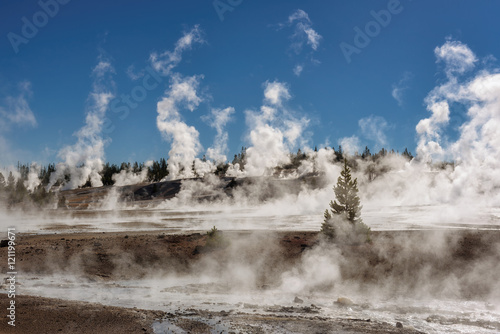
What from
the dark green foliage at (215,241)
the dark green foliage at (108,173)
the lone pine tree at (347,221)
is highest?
the dark green foliage at (108,173)

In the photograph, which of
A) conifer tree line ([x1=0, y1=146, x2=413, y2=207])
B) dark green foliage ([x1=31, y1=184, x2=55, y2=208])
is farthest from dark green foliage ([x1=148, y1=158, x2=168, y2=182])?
dark green foliage ([x1=31, y1=184, x2=55, y2=208])

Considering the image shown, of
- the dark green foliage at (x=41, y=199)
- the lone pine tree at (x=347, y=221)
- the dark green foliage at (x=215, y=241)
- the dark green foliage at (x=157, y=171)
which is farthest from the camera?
the dark green foliage at (x=157, y=171)

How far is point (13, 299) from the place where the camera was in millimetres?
16797

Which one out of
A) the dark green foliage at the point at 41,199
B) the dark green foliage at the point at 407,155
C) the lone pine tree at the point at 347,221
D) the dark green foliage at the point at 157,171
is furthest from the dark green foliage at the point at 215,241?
the dark green foliage at the point at 407,155

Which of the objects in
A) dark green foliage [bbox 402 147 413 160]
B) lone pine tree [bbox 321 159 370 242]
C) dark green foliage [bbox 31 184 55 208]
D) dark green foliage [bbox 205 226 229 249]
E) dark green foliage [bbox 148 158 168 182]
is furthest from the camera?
dark green foliage [bbox 402 147 413 160]

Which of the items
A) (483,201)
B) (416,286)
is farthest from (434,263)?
(483,201)

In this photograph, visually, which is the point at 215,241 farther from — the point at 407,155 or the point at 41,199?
the point at 407,155

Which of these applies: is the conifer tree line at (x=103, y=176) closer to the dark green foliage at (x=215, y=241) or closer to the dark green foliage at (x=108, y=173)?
the dark green foliage at (x=108, y=173)

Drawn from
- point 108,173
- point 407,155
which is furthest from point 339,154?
point 108,173

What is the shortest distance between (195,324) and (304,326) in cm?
416

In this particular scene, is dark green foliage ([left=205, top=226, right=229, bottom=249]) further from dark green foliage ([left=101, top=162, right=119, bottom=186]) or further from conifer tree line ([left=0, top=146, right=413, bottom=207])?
dark green foliage ([left=101, top=162, right=119, bottom=186])

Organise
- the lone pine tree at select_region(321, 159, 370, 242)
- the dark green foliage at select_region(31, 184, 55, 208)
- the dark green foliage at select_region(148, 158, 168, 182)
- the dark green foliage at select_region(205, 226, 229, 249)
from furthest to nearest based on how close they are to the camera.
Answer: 1. the dark green foliage at select_region(148, 158, 168, 182)
2. the dark green foliage at select_region(31, 184, 55, 208)
3. the dark green foliage at select_region(205, 226, 229, 249)
4. the lone pine tree at select_region(321, 159, 370, 242)

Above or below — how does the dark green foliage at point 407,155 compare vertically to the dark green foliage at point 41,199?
above

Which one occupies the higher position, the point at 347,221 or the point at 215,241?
the point at 347,221
